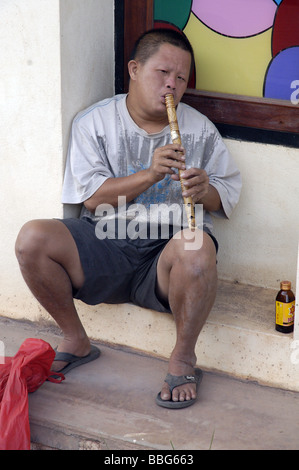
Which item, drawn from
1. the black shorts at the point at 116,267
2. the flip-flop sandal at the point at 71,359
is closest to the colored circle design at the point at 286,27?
the black shorts at the point at 116,267

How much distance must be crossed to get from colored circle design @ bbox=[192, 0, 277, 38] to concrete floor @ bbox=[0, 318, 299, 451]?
5.57ft

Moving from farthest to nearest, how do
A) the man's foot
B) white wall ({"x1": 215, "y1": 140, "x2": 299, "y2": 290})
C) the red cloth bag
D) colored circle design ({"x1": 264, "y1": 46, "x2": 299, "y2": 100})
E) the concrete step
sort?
white wall ({"x1": 215, "y1": 140, "x2": 299, "y2": 290}), colored circle design ({"x1": 264, "y1": 46, "x2": 299, "y2": 100}), the man's foot, the concrete step, the red cloth bag

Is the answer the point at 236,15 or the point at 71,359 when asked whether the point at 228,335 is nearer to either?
the point at 71,359

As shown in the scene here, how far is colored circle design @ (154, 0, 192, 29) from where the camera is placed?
3604 mm

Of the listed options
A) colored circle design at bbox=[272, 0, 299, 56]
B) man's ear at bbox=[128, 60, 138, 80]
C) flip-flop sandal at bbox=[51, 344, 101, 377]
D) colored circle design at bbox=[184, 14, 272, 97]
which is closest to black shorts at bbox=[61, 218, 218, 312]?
flip-flop sandal at bbox=[51, 344, 101, 377]

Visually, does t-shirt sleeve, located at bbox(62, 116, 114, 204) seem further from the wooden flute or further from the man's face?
the wooden flute

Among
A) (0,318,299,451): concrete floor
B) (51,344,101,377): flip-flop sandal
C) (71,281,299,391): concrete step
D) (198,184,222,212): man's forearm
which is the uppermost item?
(198,184,222,212): man's forearm

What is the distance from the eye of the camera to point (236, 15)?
138 inches

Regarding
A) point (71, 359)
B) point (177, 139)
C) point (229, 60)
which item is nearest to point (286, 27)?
point (229, 60)

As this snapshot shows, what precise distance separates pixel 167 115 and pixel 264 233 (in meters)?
0.84

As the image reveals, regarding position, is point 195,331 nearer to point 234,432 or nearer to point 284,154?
point 234,432

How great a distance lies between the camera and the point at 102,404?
3100mm

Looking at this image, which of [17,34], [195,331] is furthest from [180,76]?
[195,331]

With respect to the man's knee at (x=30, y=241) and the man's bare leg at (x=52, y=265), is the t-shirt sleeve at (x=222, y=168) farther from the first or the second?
the man's knee at (x=30, y=241)
